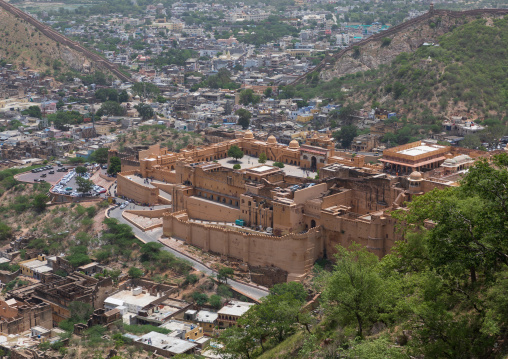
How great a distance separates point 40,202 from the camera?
6569 centimetres

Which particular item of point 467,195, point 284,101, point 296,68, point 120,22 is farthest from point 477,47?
point 120,22

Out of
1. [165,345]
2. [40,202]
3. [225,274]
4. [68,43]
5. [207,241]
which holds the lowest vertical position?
[165,345]

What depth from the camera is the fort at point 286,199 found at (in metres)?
49.2

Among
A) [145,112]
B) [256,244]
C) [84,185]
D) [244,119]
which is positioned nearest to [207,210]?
[256,244]

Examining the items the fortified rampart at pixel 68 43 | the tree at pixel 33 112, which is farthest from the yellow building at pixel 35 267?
the fortified rampart at pixel 68 43

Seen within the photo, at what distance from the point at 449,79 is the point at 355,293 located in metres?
59.8

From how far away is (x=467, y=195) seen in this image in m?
26.6

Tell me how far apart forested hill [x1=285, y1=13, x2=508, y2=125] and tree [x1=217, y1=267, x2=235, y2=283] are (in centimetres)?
3668

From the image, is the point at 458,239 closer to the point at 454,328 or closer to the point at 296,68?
the point at 454,328

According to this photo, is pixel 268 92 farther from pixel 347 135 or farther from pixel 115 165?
pixel 115 165

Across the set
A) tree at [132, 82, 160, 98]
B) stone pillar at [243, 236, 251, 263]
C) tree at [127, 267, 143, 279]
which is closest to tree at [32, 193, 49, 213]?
tree at [127, 267, 143, 279]

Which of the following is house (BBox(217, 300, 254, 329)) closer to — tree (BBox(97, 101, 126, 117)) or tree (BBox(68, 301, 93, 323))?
A: tree (BBox(68, 301, 93, 323))

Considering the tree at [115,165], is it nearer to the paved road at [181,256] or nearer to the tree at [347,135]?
the paved road at [181,256]

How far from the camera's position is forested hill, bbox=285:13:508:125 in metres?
82.0
